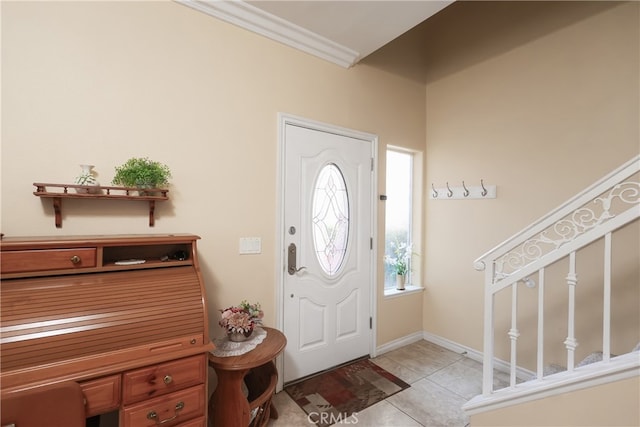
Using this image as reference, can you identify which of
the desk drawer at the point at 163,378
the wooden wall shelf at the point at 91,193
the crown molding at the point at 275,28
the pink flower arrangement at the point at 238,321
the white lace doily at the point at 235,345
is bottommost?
the white lace doily at the point at 235,345

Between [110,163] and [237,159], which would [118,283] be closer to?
[110,163]

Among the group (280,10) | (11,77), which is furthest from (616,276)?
(11,77)

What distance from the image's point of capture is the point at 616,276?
1995 millimetres

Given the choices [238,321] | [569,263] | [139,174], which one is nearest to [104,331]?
[238,321]

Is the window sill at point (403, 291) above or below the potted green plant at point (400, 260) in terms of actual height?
below

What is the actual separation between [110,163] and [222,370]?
1.35m

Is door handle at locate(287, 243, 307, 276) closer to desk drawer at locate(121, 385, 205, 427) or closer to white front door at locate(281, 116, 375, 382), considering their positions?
white front door at locate(281, 116, 375, 382)

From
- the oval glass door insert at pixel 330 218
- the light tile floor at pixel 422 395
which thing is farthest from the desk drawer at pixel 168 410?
the oval glass door insert at pixel 330 218

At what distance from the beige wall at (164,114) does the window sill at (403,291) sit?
4.37 ft

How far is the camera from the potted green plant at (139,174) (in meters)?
1.53

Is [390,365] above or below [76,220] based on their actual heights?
below

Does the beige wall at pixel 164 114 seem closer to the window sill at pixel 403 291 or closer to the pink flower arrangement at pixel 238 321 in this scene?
the pink flower arrangement at pixel 238 321

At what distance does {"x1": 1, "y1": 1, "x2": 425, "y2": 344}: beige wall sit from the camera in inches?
56.1

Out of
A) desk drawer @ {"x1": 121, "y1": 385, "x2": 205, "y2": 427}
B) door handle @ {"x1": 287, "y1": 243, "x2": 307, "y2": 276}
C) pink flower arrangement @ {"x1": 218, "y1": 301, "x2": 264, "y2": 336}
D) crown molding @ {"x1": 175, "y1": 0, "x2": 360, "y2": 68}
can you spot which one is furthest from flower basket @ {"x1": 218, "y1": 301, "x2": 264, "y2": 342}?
crown molding @ {"x1": 175, "y1": 0, "x2": 360, "y2": 68}
